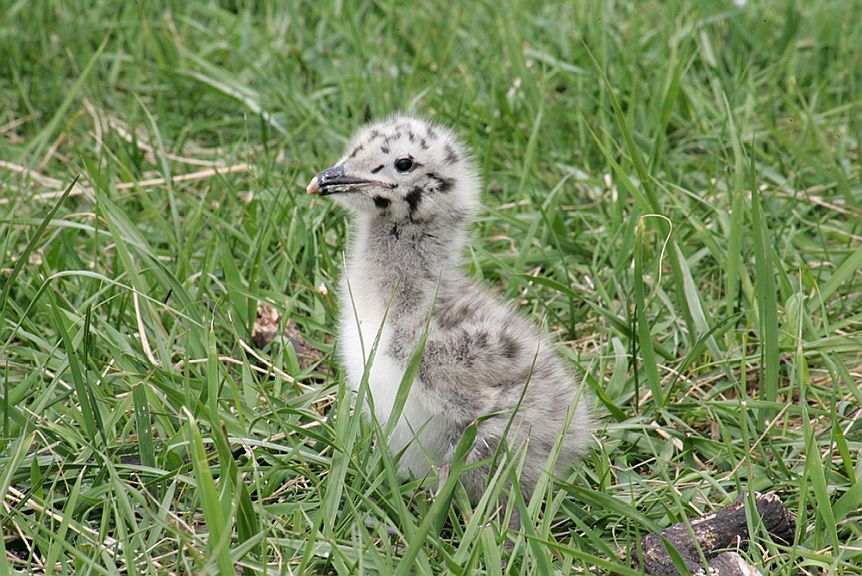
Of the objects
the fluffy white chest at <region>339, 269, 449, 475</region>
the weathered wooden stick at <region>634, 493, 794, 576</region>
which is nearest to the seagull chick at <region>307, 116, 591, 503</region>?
the fluffy white chest at <region>339, 269, 449, 475</region>

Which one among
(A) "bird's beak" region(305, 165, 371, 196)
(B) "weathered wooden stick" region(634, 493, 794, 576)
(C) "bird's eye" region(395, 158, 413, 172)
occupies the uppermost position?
(C) "bird's eye" region(395, 158, 413, 172)

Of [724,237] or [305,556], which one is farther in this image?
[724,237]

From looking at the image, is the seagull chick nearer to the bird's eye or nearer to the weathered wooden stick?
the bird's eye

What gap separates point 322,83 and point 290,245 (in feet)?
5.31

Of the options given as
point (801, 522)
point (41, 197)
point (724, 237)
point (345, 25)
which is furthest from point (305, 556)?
point (345, 25)

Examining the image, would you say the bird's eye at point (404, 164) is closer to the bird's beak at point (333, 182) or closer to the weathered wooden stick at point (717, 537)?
the bird's beak at point (333, 182)

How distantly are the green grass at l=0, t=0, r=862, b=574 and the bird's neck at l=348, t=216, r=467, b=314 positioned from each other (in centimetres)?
37

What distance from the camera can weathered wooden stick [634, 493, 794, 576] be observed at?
10.0 ft

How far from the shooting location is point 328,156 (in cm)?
538

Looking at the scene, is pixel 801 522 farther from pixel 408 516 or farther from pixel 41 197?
pixel 41 197

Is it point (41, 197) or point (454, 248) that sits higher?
point (454, 248)

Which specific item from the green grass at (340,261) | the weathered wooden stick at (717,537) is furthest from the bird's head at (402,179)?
the weathered wooden stick at (717,537)

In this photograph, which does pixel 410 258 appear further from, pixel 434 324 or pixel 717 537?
pixel 717 537

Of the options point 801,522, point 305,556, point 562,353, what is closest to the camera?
point 305,556
